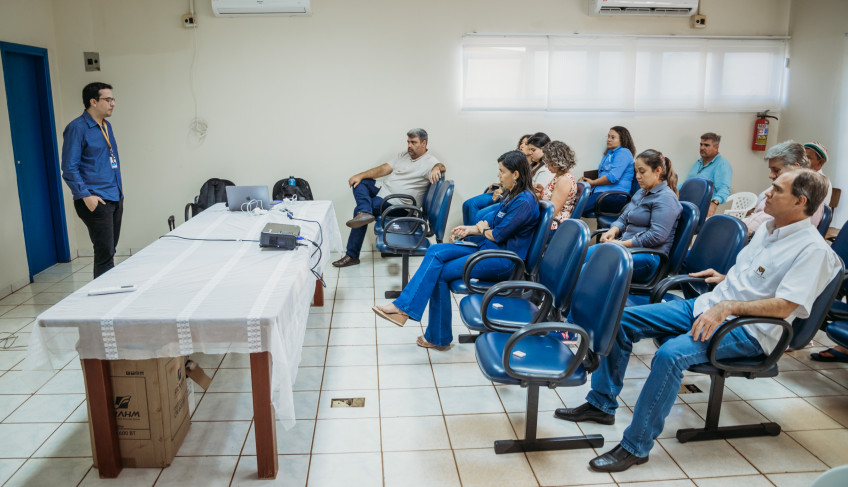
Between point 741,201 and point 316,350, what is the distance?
15.0 ft

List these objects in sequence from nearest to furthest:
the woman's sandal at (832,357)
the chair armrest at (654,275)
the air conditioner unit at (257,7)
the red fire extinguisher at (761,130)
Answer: the chair armrest at (654,275), the woman's sandal at (832,357), the air conditioner unit at (257,7), the red fire extinguisher at (761,130)

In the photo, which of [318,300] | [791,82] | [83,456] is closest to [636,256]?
[318,300]

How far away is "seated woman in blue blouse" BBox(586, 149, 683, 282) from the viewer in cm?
337

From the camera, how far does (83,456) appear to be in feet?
8.32

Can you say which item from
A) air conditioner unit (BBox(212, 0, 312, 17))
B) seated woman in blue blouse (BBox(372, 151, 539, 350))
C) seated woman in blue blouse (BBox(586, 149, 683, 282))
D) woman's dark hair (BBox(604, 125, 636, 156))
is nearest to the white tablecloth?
seated woman in blue blouse (BBox(372, 151, 539, 350))

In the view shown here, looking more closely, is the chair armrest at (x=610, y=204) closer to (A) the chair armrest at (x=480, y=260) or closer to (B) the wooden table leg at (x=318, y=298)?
(A) the chair armrest at (x=480, y=260)

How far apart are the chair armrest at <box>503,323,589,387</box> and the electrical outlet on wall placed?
4.72 meters

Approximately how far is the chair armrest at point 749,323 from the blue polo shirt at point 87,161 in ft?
12.9

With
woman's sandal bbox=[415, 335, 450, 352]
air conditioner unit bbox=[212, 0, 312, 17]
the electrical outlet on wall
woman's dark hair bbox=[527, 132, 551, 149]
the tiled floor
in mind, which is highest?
air conditioner unit bbox=[212, 0, 312, 17]

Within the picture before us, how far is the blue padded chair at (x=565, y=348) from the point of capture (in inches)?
88.1

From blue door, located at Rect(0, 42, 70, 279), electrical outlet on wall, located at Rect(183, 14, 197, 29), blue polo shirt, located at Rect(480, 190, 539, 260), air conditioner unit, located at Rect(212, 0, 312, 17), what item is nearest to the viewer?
blue polo shirt, located at Rect(480, 190, 539, 260)

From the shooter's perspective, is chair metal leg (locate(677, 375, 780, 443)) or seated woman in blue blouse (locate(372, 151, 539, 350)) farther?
seated woman in blue blouse (locate(372, 151, 539, 350))

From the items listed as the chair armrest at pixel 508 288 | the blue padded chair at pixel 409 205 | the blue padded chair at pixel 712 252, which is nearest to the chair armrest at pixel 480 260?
the chair armrest at pixel 508 288

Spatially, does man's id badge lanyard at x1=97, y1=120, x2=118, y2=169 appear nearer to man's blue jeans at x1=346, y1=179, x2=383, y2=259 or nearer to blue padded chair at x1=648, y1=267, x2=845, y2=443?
man's blue jeans at x1=346, y1=179, x2=383, y2=259
